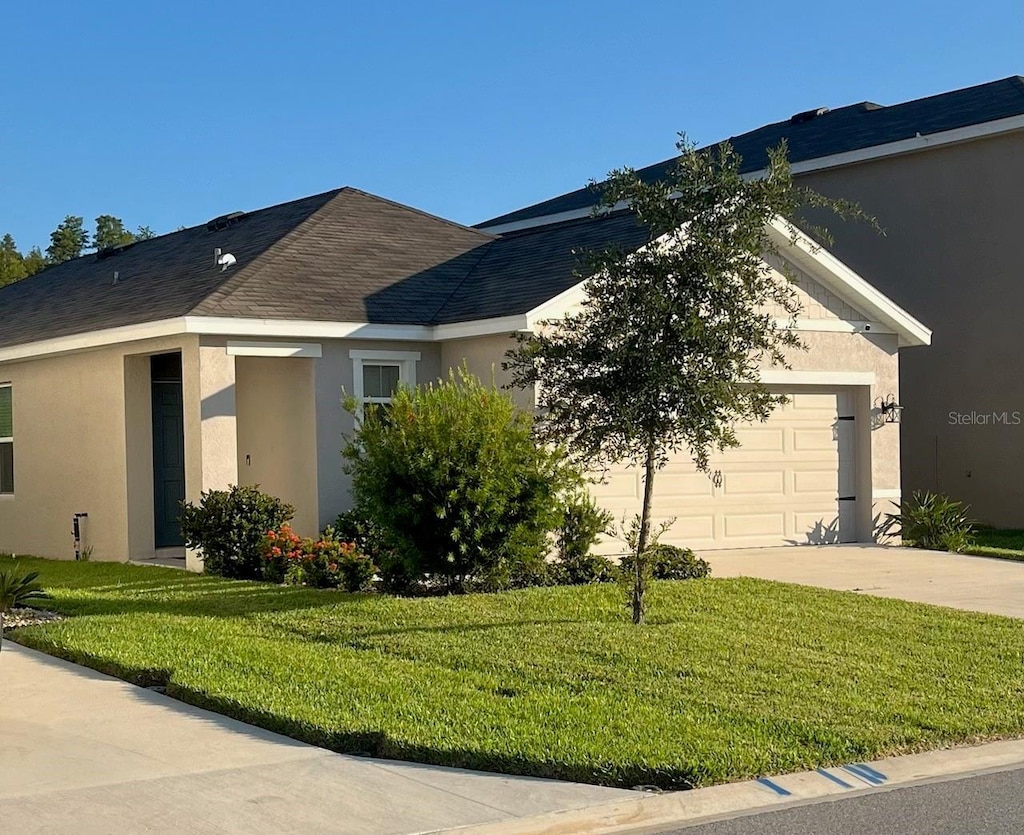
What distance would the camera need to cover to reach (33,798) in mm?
7121

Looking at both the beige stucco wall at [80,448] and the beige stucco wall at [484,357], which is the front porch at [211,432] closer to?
the beige stucco wall at [80,448]

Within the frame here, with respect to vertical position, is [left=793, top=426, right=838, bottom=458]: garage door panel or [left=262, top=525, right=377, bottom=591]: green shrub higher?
[left=793, top=426, right=838, bottom=458]: garage door panel

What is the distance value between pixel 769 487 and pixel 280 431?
693 centimetres

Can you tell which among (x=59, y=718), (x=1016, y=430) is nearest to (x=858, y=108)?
(x=1016, y=430)

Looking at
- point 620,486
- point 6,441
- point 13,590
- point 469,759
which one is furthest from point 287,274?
point 469,759

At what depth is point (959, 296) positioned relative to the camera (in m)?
23.8

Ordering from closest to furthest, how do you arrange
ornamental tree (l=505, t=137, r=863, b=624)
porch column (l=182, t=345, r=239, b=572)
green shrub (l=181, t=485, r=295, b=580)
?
1. ornamental tree (l=505, t=137, r=863, b=624)
2. green shrub (l=181, t=485, r=295, b=580)
3. porch column (l=182, t=345, r=239, b=572)

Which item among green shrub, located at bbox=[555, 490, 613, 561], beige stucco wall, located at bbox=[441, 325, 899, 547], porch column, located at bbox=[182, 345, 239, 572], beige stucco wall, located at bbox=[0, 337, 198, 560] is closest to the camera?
green shrub, located at bbox=[555, 490, 613, 561]

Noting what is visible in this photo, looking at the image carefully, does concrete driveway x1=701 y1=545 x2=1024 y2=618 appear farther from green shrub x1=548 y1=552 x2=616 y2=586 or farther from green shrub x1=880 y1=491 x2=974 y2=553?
green shrub x1=548 y1=552 x2=616 y2=586

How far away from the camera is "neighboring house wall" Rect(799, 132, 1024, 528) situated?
2297 cm

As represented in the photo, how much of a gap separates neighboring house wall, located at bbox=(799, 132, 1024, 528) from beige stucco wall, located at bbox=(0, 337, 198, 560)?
1372 centimetres

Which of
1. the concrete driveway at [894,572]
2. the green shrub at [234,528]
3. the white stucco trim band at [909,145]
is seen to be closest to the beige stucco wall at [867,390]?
the concrete driveway at [894,572]

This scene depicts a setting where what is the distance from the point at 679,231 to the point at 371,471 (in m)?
4.09

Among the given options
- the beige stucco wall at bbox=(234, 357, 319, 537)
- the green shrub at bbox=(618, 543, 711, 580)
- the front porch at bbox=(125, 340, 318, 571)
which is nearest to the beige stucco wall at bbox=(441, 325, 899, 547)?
the green shrub at bbox=(618, 543, 711, 580)
